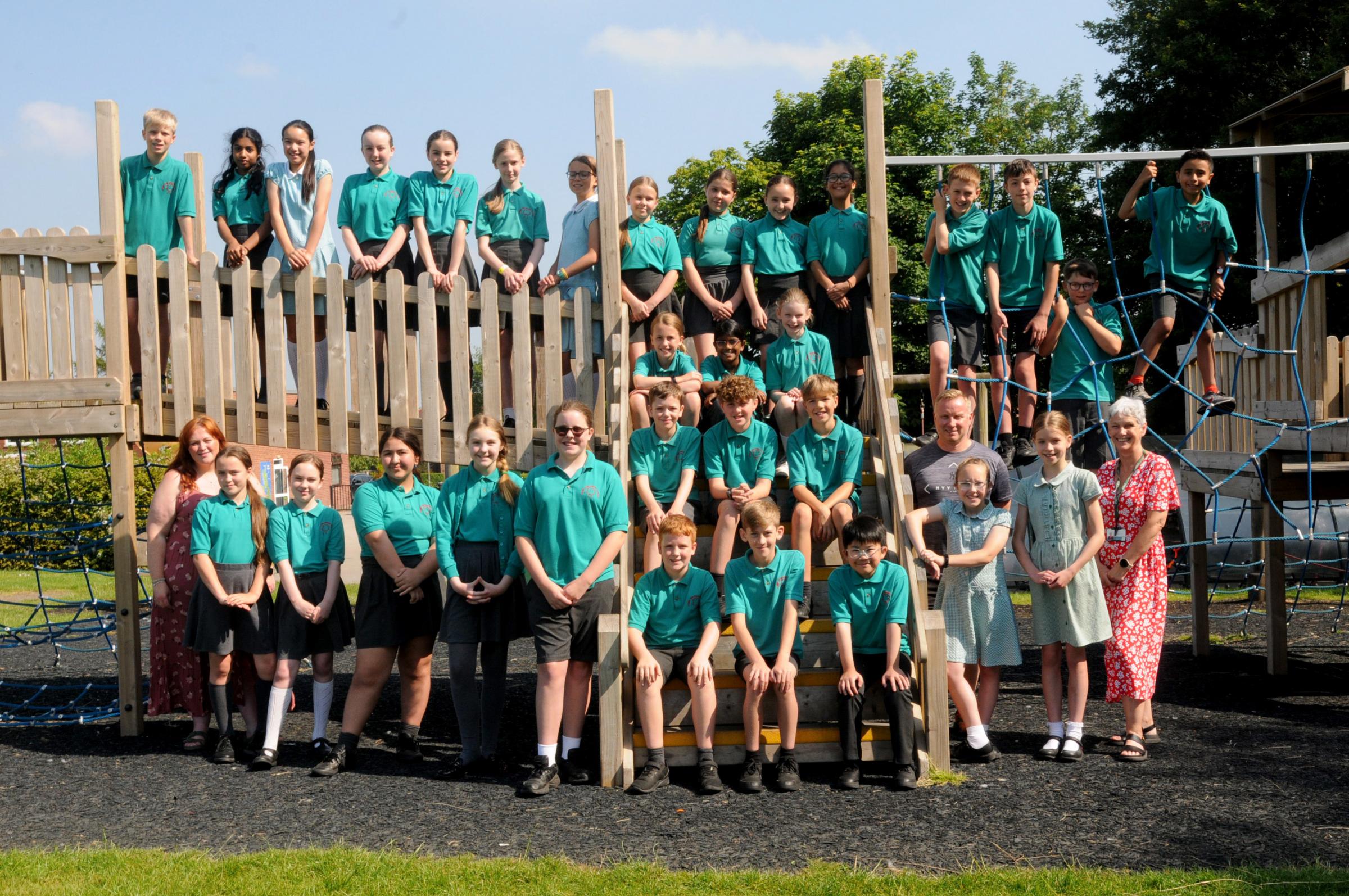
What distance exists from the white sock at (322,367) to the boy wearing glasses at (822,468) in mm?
2965

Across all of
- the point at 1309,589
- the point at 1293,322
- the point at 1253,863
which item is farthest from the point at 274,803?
the point at 1309,589

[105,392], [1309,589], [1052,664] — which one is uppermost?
[105,392]

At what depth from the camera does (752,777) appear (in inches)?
225

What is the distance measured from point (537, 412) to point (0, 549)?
16436 millimetres

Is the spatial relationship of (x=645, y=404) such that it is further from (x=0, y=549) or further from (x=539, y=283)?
(x=0, y=549)

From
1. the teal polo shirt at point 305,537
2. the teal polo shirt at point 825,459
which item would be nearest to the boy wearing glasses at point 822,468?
the teal polo shirt at point 825,459

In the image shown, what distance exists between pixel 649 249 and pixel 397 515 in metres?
2.50

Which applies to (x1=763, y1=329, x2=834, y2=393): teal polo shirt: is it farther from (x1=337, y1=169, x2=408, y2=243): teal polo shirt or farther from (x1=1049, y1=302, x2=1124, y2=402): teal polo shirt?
(x1=337, y1=169, x2=408, y2=243): teal polo shirt

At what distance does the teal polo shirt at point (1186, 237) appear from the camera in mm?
7707

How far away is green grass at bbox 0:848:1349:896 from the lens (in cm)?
434

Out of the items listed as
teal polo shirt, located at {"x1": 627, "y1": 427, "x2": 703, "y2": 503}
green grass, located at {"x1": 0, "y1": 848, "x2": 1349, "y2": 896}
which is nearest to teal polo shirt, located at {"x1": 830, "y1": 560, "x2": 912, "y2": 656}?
teal polo shirt, located at {"x1": 627, "y1": 427, "x2": 703, "y2": 503}

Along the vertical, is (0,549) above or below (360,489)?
below

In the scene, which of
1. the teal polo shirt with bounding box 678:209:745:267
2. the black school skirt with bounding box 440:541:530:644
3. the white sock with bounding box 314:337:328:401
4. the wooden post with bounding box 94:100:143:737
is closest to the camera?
the black school skirt with bounding box 440:541:530:644

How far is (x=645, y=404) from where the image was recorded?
23.8ft
